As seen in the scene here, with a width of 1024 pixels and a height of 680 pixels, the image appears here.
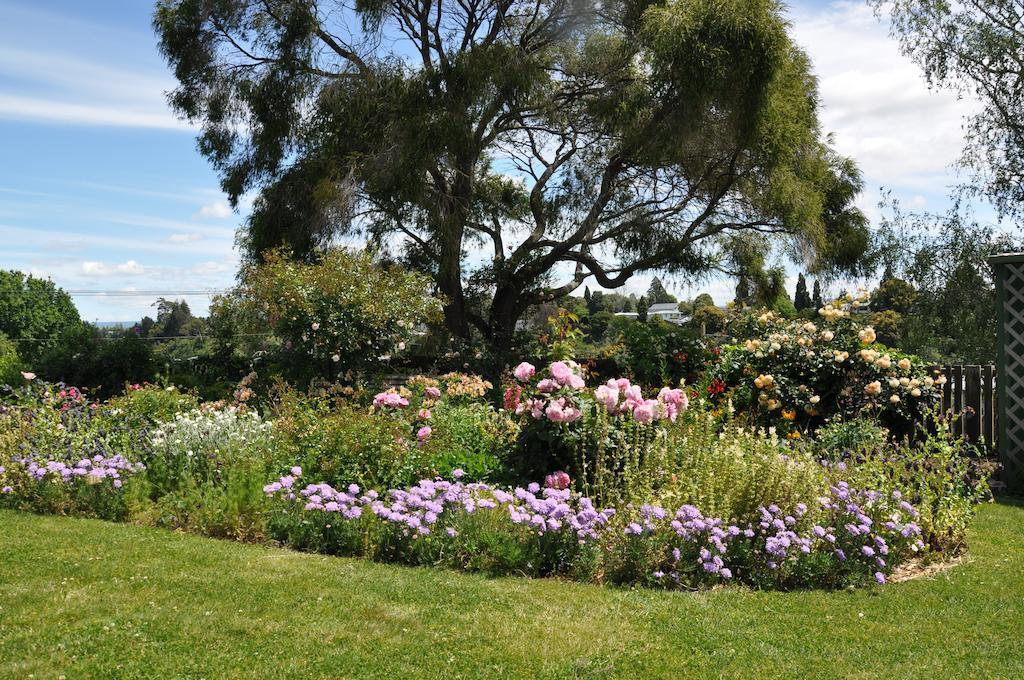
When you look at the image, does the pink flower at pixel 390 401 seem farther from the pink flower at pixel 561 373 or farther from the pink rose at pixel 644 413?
the pink rose at pixel 644 413

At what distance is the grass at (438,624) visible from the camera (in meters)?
3.39

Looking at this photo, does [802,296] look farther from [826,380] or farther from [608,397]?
[608,397]

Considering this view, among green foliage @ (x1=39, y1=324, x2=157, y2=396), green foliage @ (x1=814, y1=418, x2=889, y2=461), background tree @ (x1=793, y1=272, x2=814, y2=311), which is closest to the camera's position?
green foliage @ (x1=814, y1=418, x2=889, y2=461)

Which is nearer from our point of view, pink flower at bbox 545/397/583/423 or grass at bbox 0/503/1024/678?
grass at bbox 0/503/1024/678

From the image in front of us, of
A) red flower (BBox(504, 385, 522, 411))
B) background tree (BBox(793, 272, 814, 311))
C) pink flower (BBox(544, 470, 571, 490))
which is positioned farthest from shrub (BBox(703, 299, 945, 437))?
background tree (BBox(793, 272, 814, 311))

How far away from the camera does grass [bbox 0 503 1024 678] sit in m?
3.39

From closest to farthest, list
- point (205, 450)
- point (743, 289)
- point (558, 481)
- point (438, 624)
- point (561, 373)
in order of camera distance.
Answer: point (438, 624) → point (558, 481) → point (561, 373) → point (205, 450) → point (743, 289)

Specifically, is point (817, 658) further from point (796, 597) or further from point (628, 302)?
point (628, 302)

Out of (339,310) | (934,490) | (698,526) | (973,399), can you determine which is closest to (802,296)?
(339,310)

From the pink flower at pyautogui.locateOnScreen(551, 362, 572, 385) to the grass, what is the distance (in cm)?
162

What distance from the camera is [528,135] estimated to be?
1700 centimetres

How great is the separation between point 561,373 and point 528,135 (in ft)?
40.0

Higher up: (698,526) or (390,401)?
(390,401)

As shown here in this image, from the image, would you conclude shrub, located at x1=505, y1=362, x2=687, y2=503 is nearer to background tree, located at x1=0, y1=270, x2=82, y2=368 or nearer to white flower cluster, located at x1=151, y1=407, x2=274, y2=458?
white flower cluster, located at x1=151, y1=407, x2=274, y2=458
